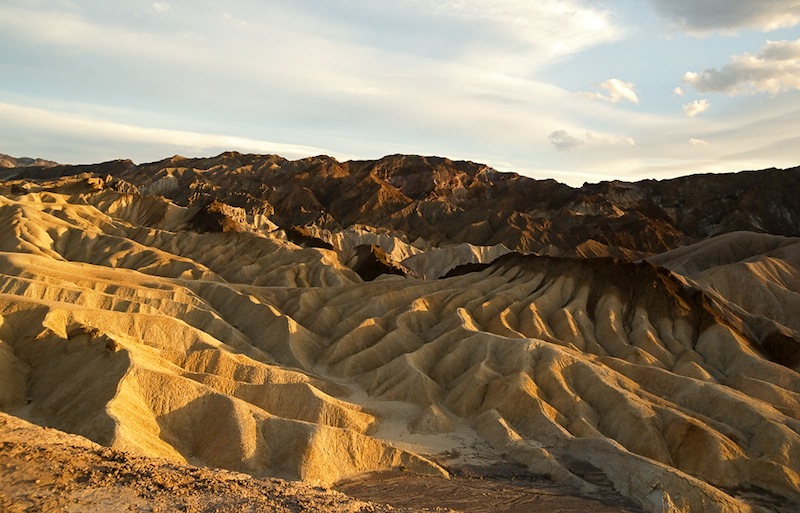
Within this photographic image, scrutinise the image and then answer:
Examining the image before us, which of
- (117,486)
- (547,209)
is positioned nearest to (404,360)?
(117,486)

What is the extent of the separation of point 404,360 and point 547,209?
457ft

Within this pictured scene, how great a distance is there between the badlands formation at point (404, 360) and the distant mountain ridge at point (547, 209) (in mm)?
39886

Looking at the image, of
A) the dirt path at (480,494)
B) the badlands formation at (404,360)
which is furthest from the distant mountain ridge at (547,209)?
the dirt path at (480,494)

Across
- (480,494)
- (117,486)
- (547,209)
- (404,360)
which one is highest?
(547,209)

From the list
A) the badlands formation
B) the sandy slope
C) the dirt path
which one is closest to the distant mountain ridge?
the badlands formation

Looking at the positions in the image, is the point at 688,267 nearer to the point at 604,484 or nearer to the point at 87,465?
the point at 604,484

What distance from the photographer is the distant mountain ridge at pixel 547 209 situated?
147250 millimetres

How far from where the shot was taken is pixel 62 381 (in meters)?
36.6

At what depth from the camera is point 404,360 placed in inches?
2023

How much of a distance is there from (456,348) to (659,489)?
23172 mm

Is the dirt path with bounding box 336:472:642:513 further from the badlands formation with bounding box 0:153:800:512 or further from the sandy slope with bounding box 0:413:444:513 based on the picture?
the sandy slope with bounding box 0:413:444:513

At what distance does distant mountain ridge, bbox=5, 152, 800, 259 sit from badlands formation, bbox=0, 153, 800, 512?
3989cm

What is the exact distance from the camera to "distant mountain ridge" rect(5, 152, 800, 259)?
147 meters

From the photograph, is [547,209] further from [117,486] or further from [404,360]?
[117,486]
